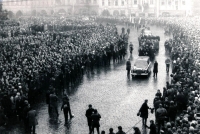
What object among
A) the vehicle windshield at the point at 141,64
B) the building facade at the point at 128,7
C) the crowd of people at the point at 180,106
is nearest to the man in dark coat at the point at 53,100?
the crowd of people at the point at 180,106

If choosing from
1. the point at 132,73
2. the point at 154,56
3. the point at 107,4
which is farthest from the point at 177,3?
the point at 132,73

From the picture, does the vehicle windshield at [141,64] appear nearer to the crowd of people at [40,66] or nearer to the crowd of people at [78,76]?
the crowd of people at [78,76]

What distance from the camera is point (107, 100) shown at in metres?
21.9

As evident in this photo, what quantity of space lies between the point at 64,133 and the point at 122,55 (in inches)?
740

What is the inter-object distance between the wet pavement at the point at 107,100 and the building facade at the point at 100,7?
62101 mm

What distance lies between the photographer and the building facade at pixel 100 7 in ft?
296

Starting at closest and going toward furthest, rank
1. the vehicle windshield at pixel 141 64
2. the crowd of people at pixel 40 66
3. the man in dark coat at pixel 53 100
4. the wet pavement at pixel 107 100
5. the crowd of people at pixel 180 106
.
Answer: the crowd of people at pixel 180 106, the wet pavement at pixel 107 100, the man in dark coat at pixel 53 100, the crowd of people at pixel 40 66, the vehicle windshield at pixel 141 64

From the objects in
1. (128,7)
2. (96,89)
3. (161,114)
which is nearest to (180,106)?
(161,114)

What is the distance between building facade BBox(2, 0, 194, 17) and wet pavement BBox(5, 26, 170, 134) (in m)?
62.1

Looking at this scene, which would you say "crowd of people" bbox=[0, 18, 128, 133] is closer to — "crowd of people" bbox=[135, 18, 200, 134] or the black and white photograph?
the black and white photograph

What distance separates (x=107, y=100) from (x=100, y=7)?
3128 inches

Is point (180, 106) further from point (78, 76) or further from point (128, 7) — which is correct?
point (128, 7)

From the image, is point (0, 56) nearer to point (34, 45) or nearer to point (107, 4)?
point (34, 45)

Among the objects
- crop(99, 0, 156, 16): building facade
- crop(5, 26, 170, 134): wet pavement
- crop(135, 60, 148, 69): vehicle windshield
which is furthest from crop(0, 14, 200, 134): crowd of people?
crop(99, 0, 156, 16): building facade
